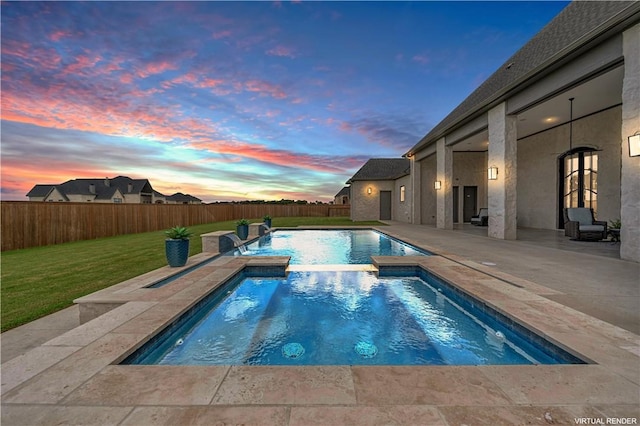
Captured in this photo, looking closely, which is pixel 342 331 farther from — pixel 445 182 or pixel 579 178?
pixel 579 178

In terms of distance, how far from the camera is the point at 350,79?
611 inches

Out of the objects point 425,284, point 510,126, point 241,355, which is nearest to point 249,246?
point 425,284

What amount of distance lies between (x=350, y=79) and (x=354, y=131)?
5386mm

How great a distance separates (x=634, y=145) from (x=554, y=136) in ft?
26.9

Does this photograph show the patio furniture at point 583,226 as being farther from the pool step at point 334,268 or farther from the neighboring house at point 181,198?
the neighboring house at point 181,198

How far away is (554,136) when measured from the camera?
1199 cm

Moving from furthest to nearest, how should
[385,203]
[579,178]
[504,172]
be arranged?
1. [385,203]
2. [579,178]
3. [504,172]

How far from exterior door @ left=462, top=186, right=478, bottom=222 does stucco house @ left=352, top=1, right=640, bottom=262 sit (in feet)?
0.19

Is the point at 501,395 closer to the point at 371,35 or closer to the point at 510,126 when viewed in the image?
the point at 510,126

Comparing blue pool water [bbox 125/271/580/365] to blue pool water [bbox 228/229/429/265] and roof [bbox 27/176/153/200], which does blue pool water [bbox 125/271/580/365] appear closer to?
blue pool water [bbox 228/229/429/265]

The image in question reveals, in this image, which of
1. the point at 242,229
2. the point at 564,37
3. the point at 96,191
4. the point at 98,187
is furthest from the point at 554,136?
the point at 98,187

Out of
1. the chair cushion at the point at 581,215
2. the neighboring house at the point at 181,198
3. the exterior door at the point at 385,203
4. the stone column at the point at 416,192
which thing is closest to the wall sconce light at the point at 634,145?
the chair cushion at the point at 581,215

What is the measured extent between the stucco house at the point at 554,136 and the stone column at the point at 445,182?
49 millimetres

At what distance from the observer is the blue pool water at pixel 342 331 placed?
2.82 meters
